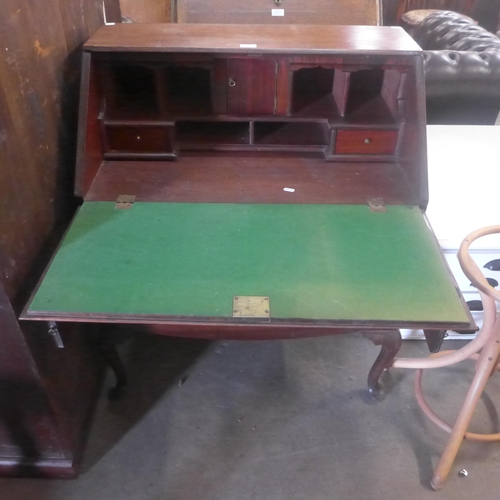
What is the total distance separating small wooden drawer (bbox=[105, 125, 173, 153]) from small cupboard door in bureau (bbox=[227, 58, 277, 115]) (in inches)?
7.8

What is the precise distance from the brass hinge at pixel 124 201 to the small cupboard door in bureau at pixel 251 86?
14.9 inches

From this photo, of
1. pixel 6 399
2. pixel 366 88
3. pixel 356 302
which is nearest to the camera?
pixel 356 302

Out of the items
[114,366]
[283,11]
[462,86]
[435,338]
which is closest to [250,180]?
[435,338]

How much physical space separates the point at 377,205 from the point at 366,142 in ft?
0.76

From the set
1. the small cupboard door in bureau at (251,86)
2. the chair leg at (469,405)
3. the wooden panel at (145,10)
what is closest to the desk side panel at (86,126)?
the small cupboard door in bureau at (251,86)

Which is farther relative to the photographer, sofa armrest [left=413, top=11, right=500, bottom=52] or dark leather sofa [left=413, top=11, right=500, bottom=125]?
sofa armrest [left=413, top=11, right=500, bottom=52]

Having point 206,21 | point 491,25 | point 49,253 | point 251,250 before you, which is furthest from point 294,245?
point 491,25

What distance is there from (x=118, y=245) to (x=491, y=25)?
5.20 meters

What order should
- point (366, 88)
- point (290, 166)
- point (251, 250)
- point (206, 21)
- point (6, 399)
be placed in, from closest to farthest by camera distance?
1. point (251, 250)
2. point (6, 399)
3. point (290, 166)
4. point (366, 88)
5. point (206, 21)

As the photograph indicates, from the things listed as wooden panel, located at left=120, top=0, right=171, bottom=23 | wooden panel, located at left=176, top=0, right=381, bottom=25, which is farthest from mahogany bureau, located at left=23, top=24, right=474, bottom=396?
wooden panel, located at left=120, top=0, right=171, bottom=23

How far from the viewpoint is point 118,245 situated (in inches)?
42.1

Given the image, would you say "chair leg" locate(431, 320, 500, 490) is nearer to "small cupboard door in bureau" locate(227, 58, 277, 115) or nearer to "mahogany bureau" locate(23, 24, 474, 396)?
"mahogany bureau" locate(23, 24, 474, 396)

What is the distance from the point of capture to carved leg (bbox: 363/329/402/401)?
1.30 m

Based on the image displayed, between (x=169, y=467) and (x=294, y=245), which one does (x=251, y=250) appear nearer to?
(x=294, y=245)
